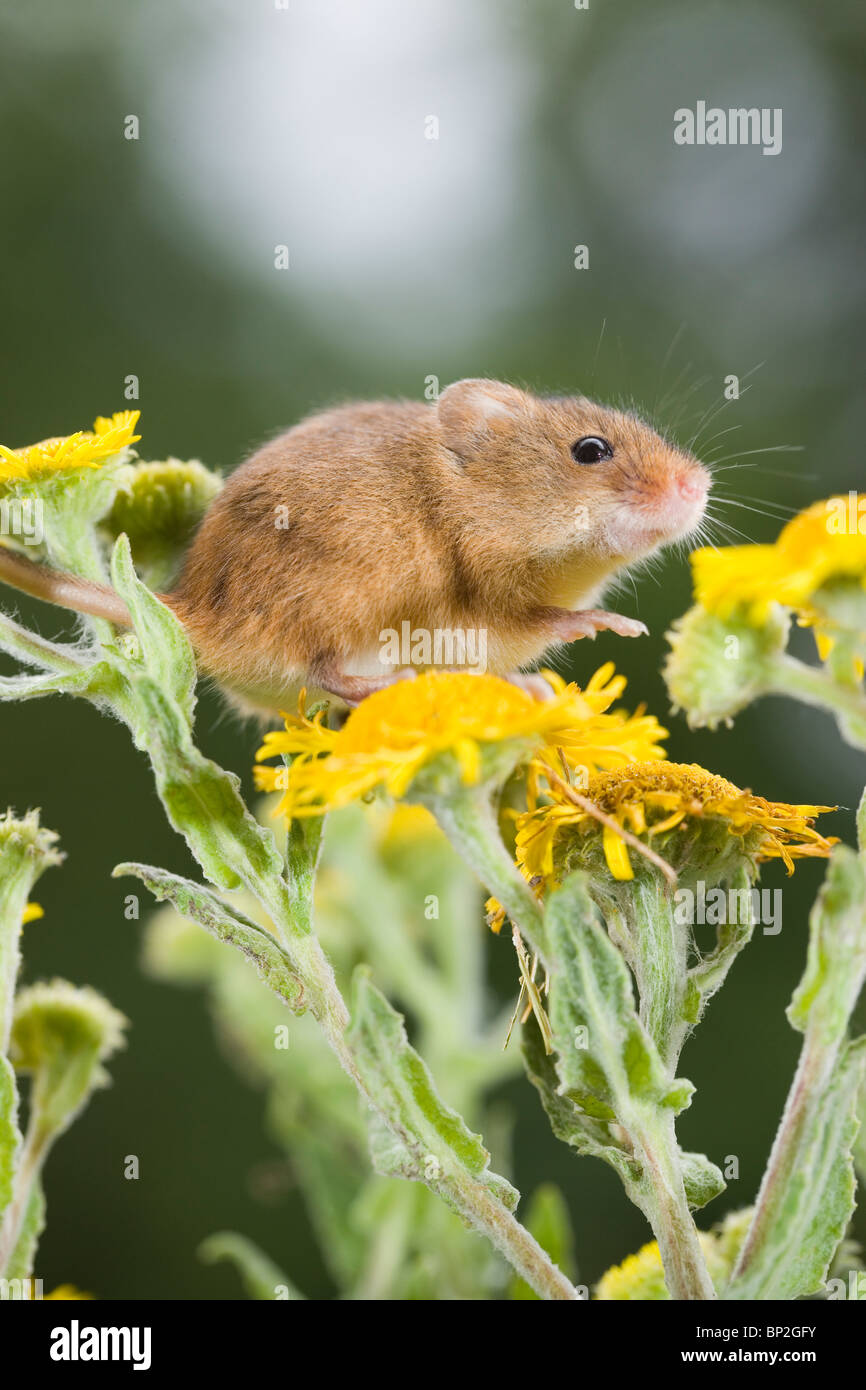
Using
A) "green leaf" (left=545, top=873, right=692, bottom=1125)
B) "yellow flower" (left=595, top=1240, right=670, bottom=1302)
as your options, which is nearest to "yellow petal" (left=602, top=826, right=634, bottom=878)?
"green leaf" (left=545, top=873, right=692, bottom=1125)

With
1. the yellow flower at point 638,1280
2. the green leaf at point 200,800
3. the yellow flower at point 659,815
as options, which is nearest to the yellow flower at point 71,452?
the green leaf at point 200,800

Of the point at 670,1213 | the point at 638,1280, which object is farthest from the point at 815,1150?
the point at 638,1280

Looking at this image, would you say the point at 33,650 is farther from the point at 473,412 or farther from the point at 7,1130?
the point at 473,412

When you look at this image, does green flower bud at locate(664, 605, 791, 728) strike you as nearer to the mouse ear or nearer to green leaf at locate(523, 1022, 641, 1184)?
green leaf at locate(523, 1022, 641, 1184)

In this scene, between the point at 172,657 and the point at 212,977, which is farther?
the point at 212,977

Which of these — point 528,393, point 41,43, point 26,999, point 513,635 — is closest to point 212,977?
point 26,999

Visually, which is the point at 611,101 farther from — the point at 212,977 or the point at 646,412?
the point at 212,977
